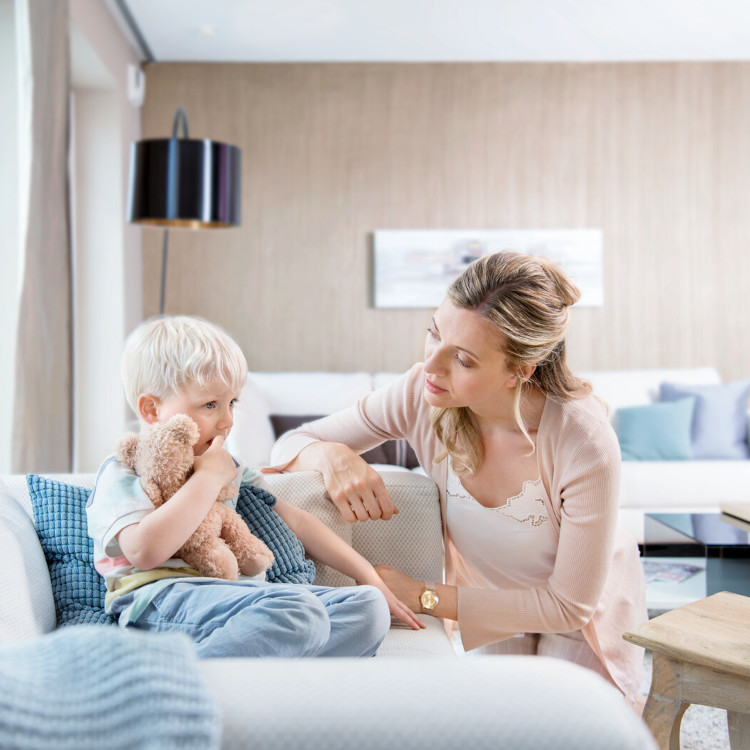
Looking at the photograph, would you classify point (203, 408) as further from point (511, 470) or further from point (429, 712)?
point (429, 712)

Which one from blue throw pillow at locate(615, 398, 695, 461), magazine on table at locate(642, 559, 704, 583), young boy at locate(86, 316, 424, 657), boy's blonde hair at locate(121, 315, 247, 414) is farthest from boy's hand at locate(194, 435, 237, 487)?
blue throw pillow at locate(615, 398, 695, 461)

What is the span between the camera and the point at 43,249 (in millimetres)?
2977

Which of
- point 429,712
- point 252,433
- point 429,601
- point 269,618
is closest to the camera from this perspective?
point 429,712

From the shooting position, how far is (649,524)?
2.45 meters

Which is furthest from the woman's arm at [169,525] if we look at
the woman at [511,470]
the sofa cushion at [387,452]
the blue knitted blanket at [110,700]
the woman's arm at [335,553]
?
the sofa cushion at [387,452]

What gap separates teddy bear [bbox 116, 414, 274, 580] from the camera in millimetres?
1240

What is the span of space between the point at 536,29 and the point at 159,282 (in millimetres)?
2683

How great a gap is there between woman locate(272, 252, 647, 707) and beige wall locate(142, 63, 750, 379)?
3314mm

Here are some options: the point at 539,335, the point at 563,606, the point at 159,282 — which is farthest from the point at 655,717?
the point at 159,282

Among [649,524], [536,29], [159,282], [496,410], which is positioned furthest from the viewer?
[159,282]

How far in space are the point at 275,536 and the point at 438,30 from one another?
3765 mm

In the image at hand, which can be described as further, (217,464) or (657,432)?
(657,432)

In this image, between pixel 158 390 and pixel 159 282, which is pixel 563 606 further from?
pixel 159 282

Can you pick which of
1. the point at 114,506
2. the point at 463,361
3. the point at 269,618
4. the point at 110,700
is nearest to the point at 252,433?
the point at 463,361
